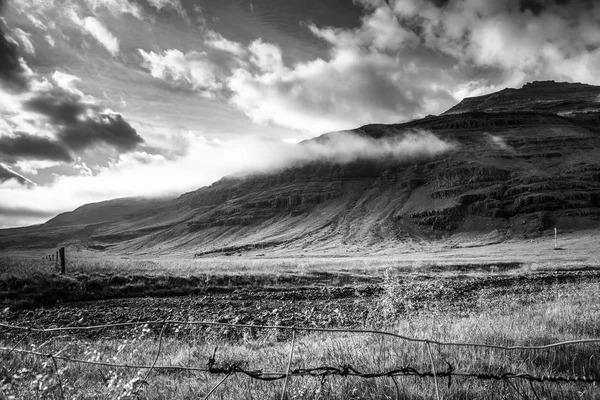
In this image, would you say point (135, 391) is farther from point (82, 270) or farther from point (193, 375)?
point (82, 270)

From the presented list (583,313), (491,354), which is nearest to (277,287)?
(583,313)

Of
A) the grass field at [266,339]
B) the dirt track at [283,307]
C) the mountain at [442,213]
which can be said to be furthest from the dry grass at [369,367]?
the mountain at [442,213]

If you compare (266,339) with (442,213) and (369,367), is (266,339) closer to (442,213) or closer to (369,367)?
(369,367)

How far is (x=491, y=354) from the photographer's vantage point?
5.04 meters

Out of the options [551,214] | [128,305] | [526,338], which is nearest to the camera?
[526,338]

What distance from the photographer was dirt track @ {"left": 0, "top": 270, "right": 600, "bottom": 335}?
13.3m

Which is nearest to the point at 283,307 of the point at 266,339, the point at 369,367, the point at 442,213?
the point at 266,339

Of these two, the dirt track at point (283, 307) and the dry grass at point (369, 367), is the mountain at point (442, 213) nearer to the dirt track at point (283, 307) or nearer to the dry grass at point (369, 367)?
the dirt track at point (283, 307)

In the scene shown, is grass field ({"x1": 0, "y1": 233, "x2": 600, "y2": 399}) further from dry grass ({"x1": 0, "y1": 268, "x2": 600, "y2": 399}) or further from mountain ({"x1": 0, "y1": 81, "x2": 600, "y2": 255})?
mountain ({"x1": 0, "y1": 81, "x2": 600, "y2": 255})

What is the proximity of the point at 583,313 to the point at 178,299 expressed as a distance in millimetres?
17580

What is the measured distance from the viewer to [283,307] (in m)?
17.0

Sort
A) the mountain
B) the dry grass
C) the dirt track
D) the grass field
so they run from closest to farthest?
the dry grass < the grass field < the dirt track < the mountain

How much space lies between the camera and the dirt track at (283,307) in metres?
13.3

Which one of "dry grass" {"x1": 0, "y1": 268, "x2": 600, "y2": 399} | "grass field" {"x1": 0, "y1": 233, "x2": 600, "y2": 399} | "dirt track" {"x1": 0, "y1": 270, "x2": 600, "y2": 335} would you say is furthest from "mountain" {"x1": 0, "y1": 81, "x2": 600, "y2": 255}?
"dry grass" {"x1": 0, "y1": 268, "x2": 600, "y2": 399}
